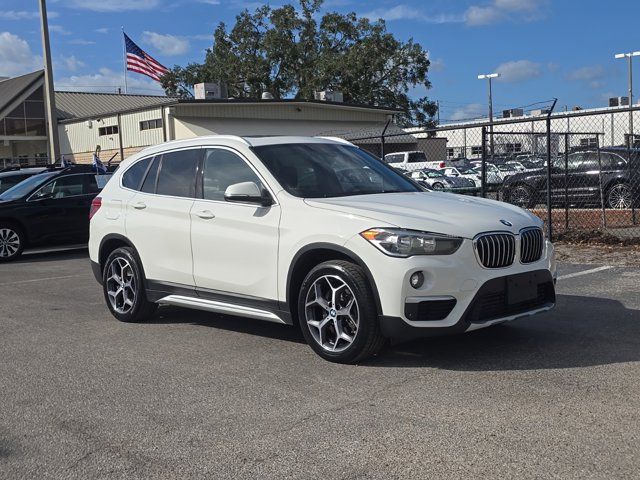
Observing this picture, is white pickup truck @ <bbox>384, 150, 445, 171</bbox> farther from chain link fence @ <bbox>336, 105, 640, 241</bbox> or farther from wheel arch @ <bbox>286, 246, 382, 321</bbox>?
wheel arch @ <bbox>286, 246, 382, 321</bbox>

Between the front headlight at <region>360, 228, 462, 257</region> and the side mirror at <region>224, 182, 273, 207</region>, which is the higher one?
the side mirror at <region>224, 182, 273, 207</region>

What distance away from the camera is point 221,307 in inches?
246

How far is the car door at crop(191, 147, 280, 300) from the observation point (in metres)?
5.80

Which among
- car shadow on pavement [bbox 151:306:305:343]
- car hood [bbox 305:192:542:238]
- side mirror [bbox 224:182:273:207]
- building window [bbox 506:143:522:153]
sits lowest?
car shadow on pavement [bbox 151:306:305:343]

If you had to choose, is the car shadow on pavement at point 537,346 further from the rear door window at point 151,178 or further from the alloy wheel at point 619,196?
the alloy wheel at point 619,196

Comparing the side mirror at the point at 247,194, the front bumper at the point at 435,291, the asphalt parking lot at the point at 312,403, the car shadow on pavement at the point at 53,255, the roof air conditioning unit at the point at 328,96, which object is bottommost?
the asphalt parking lot at the point at 312,403

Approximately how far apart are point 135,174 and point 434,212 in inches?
134

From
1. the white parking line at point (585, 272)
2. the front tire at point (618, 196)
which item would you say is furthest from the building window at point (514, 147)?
the white parking line at point (585, 272)

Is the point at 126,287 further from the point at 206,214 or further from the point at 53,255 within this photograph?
the point at 53,255

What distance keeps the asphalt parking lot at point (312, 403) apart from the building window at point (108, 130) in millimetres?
32276

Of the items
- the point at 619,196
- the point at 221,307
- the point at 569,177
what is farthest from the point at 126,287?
the point at 619,196

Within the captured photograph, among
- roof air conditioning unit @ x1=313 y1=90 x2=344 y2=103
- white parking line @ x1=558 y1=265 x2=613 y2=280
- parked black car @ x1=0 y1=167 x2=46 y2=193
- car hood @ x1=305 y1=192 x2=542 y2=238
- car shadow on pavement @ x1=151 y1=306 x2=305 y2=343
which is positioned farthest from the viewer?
roof air conditioning unit @ x1=313 y1=90 x2=344 y2=103

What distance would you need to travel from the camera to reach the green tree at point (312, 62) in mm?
53094

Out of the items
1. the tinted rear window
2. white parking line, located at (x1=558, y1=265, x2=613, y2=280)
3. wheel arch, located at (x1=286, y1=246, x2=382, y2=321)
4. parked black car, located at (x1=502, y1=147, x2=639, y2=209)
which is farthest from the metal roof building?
wheel arch, located at (x1=286, y1=246, x2=382, y2=321)
